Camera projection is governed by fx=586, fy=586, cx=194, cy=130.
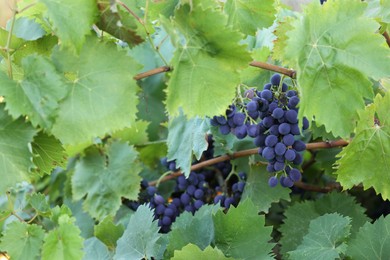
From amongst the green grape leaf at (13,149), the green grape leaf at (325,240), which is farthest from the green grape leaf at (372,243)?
the green grape leaf at (13,149)

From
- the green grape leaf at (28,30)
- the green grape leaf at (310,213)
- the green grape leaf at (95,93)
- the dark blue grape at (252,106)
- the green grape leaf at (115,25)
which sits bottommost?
the green grape leaf at (310,213)

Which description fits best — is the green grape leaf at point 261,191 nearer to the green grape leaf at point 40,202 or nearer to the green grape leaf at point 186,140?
the green grape leaf at point 186,140

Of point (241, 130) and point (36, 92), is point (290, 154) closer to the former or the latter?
point (241, 130)

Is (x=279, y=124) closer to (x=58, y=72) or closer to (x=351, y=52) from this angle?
(x=351, y=52)

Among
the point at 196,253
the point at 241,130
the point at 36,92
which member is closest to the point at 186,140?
the point at 241,130

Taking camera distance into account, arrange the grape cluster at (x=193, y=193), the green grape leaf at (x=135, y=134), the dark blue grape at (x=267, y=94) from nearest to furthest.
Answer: the dark blue grape at (x=267, y=94) → the grape cluster at (x=193, y=193) → the green grape leaf at (x=135, y=134)

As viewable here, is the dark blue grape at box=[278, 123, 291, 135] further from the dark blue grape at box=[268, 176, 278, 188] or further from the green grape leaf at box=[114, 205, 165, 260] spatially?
the green grape leaf at box=[114, 205, 165, 260]

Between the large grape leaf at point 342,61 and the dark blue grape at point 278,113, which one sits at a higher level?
the large grape leaf at point 342,61
